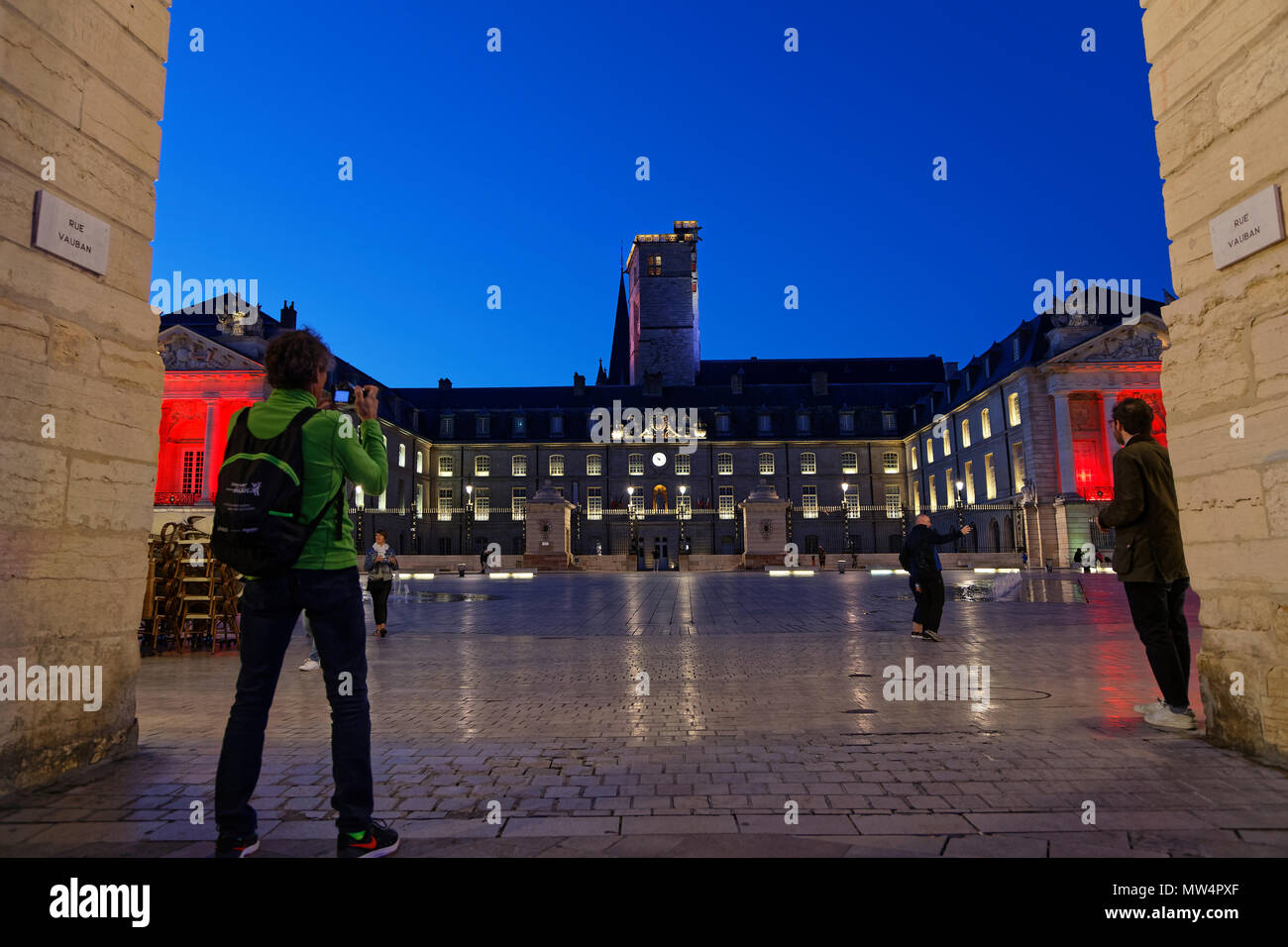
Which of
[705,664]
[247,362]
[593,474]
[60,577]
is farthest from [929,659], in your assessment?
[593,474]

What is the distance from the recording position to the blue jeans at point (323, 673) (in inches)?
109

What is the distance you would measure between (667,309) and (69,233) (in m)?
67.7

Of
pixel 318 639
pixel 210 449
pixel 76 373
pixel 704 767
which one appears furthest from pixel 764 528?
pixel 318 639

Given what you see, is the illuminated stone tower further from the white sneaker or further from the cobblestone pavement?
the white sneaker

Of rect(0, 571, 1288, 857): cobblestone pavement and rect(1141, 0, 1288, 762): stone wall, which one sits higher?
rect(1141, 0, 1288, 762): stone wall

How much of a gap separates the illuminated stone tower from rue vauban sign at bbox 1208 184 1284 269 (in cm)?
6457

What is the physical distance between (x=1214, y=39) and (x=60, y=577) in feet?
22.4

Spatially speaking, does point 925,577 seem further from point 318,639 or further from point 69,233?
point 69,233

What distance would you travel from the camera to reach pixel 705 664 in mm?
7473

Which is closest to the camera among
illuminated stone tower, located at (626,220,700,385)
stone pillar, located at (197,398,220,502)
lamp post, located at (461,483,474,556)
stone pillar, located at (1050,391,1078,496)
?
stone pillar, located at (1050,391,1078,496)

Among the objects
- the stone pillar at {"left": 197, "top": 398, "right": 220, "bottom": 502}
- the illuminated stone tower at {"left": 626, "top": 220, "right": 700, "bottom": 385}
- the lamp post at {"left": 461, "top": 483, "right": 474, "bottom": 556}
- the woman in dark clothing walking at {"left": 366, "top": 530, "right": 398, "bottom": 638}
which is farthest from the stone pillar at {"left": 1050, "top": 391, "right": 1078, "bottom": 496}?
the stone pillar at {"left": 197, "top": 398, "right": 220, "bottom": 502}

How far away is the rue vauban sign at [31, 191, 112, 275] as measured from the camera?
375 centimetres
